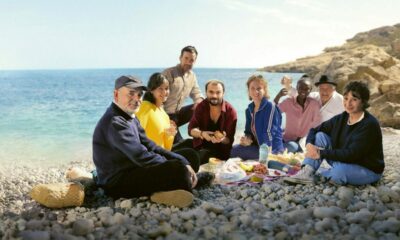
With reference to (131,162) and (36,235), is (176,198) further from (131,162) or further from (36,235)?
(36,235)

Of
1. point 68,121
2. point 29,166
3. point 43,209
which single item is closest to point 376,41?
point 68,121

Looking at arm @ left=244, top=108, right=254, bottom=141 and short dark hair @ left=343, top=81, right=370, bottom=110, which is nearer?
short dark hair @ left=343, top=81, right=370, bottom=110

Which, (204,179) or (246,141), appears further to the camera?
(246,141)

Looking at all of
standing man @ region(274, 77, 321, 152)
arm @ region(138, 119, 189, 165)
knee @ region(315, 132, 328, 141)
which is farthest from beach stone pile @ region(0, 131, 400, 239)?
standing man @ region(274, 77, 321, 152)

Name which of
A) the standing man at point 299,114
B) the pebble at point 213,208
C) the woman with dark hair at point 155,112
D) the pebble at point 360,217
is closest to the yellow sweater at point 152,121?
the woman with dark hair at point 155,112

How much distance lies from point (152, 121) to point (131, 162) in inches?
62.8

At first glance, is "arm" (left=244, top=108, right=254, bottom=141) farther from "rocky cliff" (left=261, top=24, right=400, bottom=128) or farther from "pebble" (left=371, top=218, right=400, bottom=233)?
"rocky cliff" (left=261, top=24, right=400, bottom=128)

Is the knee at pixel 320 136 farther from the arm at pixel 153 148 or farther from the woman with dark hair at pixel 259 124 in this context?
the arm at pixel 153 148

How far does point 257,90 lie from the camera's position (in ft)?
23.5

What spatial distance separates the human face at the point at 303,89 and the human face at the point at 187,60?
1943 millimetres

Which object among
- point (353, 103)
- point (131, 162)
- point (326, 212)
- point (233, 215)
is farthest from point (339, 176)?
point (131, 162)

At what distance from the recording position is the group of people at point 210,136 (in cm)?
478

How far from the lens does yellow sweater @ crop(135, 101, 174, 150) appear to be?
6322mm

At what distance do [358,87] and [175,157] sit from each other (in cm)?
231
